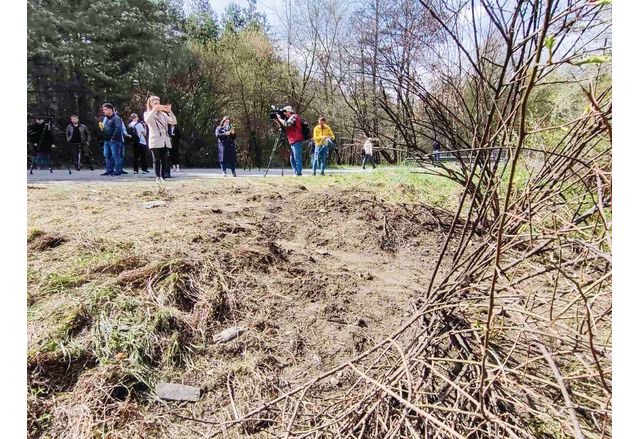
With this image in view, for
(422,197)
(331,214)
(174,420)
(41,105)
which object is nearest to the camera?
(174,420)

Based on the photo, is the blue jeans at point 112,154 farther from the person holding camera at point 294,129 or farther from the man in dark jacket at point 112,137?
the person holding camera at point 294,129

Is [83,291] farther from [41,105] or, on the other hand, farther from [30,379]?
[41,105]

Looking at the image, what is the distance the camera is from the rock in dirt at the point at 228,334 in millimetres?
2469

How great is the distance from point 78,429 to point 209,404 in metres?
0.59

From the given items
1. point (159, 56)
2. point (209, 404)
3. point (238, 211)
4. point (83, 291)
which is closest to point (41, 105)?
point (159, 56)

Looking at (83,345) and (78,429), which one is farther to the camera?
(83,345)

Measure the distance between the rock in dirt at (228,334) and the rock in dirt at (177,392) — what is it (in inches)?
13.6

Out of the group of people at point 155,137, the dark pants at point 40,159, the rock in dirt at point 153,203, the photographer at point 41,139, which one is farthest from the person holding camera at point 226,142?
the rock in dirt at point 153,203

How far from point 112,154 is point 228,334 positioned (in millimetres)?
9541

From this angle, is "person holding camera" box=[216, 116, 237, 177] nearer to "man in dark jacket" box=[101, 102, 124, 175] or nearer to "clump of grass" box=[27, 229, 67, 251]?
"man in dark jacket" box=[101, 102, 124, 175]

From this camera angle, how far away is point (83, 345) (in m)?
2.21

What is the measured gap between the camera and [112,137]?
1000 centimetres

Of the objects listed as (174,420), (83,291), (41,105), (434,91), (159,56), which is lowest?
(174,420)

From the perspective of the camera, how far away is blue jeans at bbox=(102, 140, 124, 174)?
33.6 ft
